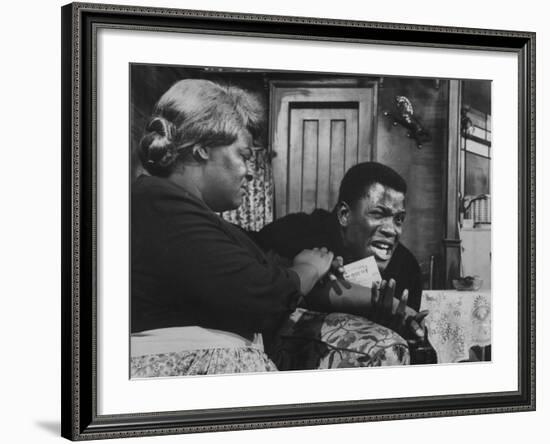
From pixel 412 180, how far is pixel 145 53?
1.13 metres

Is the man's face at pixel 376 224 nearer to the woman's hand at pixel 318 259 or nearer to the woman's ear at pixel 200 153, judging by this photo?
the woman's hand at pixel 318 259

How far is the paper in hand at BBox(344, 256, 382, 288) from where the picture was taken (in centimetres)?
491

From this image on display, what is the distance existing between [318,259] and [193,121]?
69cm

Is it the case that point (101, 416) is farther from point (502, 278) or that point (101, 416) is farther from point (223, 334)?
point (502, 278)

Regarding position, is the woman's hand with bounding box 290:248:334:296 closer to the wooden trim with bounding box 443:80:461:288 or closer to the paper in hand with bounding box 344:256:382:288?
the paper in hand with bounding box 344:256:382:288

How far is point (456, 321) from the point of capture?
5.09m

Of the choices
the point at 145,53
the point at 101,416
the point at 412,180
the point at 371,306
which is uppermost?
the point at 145,53

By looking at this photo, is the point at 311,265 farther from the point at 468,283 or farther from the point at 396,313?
the point at 468,283

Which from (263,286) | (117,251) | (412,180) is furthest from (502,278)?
(117,251)

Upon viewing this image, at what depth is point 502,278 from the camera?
203 inches

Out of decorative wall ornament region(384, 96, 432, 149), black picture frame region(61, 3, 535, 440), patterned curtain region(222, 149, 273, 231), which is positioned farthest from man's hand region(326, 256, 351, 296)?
decorative wall ornament region(384, 96, 432, 149)

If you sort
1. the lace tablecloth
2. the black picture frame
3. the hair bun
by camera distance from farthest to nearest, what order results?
the lace tablecloth
the hair bun
the black picture frame

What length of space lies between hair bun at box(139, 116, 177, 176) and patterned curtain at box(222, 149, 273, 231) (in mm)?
309

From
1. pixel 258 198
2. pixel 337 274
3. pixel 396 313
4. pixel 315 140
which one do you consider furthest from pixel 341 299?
pixel 315 140
